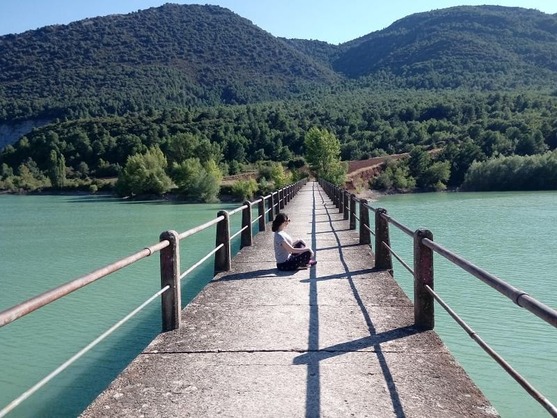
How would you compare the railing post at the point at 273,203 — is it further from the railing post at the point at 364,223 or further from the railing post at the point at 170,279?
the railing post at the point at 170,279

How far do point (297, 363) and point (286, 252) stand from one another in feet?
13.8

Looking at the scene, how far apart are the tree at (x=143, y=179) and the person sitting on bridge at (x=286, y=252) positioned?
73.2 m

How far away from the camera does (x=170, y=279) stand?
539cm

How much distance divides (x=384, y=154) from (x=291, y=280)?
9437 centimetres

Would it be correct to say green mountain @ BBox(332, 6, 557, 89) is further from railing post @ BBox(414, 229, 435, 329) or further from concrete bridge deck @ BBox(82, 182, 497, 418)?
railing post @ BBox(414, 229, 435, 329)

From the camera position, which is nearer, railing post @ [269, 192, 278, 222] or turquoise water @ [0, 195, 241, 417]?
turquoise water @ [0, 195, 241, 417]

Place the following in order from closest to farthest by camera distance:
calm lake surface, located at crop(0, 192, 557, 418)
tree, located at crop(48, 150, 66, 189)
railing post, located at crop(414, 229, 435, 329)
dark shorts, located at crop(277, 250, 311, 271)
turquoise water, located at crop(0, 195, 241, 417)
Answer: railing post, located at crop(414, 229, 435, 329)
dark shorts, located at crop(277, 250, 311, 271)
calm lake surface, located at crop(0, 192, 557, 418)
turquoise water, located at crop(0, 195, 241, 417)
tree, located at crop(48, 150, 66, 189)

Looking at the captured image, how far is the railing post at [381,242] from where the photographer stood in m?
8.34

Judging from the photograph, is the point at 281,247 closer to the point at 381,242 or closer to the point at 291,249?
the point at 291,249

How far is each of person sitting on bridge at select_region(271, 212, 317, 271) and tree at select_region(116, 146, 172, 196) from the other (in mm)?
73169

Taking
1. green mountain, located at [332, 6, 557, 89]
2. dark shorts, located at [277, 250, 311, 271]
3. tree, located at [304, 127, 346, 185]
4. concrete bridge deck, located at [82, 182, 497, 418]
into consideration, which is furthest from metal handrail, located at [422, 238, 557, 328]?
green mountain, located at [332, 6, 557, 89]

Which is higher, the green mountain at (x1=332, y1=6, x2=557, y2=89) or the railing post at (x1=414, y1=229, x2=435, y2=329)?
the green mountain at (x1=332, y1=6, x2=557, y2=89)

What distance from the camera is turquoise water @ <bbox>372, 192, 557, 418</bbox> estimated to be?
29.8 feet

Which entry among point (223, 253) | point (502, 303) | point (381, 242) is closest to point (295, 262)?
point (223, 253)
